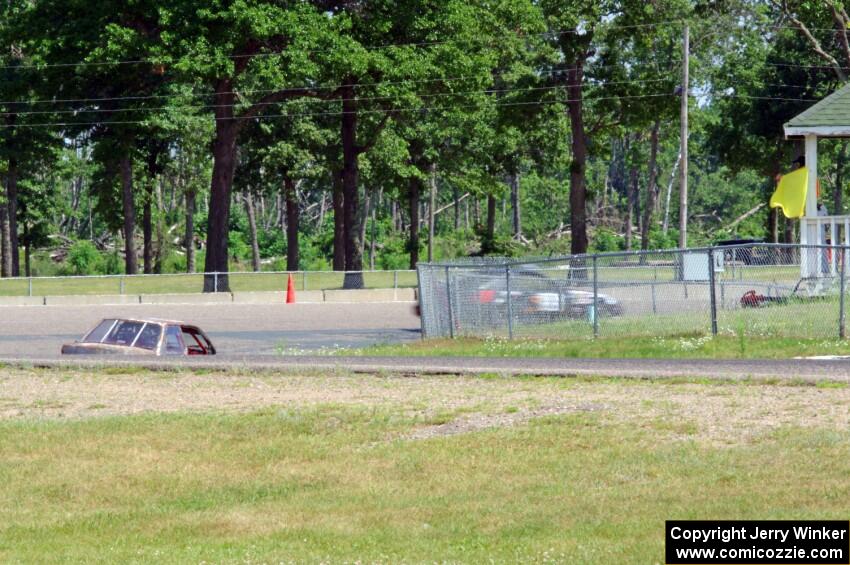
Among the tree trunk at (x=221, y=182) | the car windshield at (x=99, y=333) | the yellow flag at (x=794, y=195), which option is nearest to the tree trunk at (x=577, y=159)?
the tree trunk at (x=221, y=182)

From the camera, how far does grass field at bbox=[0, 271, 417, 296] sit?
43.0 m

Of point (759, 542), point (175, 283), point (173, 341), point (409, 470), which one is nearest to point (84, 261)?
point (175, 283)

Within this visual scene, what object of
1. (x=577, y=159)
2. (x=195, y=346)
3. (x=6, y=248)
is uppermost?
(x=577, y=159)

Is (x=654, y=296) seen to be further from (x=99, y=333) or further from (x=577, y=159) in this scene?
(x=577, y=159)

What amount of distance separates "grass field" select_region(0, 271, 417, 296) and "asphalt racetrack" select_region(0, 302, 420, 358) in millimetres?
2419

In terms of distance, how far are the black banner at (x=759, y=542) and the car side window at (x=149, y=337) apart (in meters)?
15.0

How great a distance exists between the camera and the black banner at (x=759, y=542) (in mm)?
8062

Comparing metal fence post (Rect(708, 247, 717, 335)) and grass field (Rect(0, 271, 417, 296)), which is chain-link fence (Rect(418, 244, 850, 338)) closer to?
metal fence post (Rect(708, 247, 717, 335))

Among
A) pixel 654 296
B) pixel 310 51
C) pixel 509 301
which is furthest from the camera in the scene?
pixel 310 51

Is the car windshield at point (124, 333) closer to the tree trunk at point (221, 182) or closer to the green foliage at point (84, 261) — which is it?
the tree trunk at point (221, 182)

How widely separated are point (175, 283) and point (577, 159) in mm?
18192

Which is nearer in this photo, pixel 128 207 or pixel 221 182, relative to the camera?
pixel 221 182

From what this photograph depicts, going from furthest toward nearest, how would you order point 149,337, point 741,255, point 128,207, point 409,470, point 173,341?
point 128,207 < point 741,255 < point 173,341 < point 149,337 < point 409,470

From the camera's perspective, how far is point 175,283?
44375 millimetres
